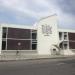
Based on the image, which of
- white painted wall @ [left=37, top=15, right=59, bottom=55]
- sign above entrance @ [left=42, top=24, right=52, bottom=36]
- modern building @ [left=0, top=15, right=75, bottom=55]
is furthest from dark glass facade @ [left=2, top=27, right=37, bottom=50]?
sign above entrance @ [left=42, top=24, right=52, bottom=36]

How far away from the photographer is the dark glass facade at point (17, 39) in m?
44.1

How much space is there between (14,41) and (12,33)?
1.68 meters

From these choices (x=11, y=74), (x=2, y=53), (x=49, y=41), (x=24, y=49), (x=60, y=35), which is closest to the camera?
(x=11, y=74)

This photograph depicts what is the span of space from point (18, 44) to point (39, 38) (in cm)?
580

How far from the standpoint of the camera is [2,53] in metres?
43.1

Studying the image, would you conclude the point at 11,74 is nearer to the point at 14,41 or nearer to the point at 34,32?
the point at 14,41

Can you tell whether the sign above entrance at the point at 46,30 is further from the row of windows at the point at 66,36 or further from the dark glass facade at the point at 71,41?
the dark glass facade at the point at 71,41

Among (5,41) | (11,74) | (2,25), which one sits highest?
(2,25)

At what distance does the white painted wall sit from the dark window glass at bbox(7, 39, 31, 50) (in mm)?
2795

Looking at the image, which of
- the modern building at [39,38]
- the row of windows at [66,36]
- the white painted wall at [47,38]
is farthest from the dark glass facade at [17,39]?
the row of windows at [66,36]

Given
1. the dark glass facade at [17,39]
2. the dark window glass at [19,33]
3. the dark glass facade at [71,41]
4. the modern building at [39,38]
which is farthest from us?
the dark glass facade at [71,41]

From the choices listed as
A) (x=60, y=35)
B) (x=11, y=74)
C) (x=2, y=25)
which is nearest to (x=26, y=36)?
(x=2, y=25)

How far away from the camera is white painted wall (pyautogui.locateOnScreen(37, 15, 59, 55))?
48531 mm

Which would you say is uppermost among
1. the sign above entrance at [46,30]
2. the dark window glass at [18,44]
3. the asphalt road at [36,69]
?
the sign above entrance at [46,30]
